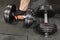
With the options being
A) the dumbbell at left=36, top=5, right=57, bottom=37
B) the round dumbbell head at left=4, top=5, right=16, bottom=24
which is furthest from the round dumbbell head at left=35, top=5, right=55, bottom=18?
the round dumbbell head at left=4, top=5, right=16, bottom=24

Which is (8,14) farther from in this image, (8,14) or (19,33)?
(19,33)

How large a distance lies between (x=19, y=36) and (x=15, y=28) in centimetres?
14

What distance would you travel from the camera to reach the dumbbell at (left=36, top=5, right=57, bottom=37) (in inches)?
64.8

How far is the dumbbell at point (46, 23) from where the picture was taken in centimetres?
165

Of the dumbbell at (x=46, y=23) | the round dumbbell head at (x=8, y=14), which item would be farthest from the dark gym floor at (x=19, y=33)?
the round dumbbell head at (x=8, y=14)

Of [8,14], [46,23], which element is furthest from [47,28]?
[8,14]

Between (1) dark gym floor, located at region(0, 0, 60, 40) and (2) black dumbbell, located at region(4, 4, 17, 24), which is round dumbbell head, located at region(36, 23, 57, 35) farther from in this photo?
(2) black dumbbell, located at region(4, 4, 17, 24)

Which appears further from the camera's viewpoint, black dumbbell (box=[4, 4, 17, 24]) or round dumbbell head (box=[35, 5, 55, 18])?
round dumbbell head (box=[35, 5, 55, 18])

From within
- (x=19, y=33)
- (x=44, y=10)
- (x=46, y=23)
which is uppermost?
(x=44, y=10)

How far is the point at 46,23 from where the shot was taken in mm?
1691

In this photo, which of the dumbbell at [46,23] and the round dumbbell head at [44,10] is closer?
the dumbbell at [46,23]

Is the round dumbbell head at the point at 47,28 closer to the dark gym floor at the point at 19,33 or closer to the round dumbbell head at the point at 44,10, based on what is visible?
the dark gym floor at the point at 19,33

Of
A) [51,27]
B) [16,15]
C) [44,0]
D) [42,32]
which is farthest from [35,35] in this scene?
[44,0]

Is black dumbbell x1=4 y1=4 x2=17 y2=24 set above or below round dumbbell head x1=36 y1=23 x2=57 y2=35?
above
